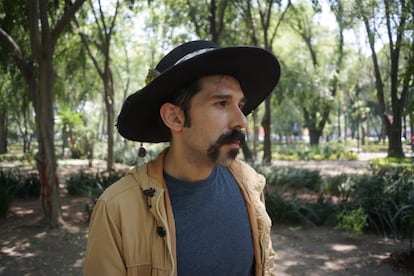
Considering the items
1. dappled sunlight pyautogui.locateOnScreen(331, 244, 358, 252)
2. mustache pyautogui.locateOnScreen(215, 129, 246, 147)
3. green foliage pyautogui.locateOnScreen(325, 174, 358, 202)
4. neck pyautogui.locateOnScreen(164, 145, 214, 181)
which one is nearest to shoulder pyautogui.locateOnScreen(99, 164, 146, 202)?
neck pyautogui.locateOnScreen(164, 145, 214, 181)

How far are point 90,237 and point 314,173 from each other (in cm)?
1052

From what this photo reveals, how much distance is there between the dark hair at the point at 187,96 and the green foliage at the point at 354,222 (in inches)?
222

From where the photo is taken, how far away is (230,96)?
1.65 meters

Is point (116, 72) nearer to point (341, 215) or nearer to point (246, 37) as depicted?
point (246, 37)

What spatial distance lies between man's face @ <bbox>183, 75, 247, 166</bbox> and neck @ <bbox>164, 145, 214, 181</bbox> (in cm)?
6

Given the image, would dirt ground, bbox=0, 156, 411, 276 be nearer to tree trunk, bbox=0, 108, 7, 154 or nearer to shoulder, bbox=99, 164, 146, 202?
shoulder, bbox=99, 164, 146, 202

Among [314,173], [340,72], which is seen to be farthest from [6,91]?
[340,72]

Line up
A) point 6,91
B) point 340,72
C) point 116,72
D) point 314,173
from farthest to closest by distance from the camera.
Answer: point 116,72
point 340,72
point 6,91
point 314,173

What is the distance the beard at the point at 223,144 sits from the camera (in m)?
1.61

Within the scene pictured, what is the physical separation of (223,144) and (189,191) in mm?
273

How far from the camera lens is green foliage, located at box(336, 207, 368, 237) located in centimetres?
645

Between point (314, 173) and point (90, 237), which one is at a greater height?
point (90, 237)

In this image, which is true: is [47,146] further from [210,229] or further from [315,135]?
[315,135]

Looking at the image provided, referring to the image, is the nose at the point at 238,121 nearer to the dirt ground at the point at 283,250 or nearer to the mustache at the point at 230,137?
the mustache at the point at 230,137
